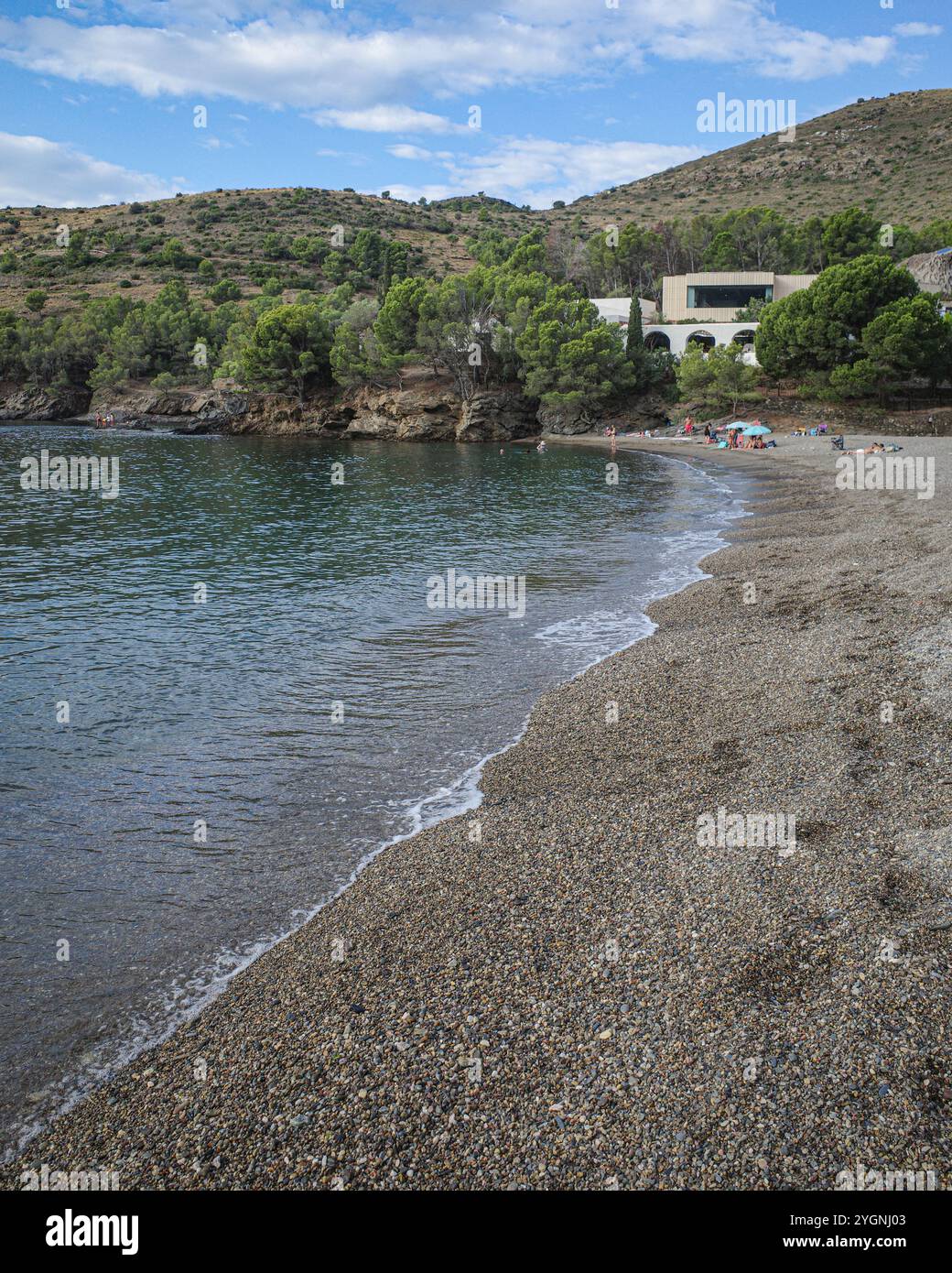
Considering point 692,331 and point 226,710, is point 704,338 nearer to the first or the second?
point 692,331

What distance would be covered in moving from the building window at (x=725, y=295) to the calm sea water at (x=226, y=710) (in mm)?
59564

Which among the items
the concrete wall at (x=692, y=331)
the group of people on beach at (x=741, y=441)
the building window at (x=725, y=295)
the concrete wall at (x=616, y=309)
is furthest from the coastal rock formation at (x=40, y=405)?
the group of people on beach at (x=741, y=441)

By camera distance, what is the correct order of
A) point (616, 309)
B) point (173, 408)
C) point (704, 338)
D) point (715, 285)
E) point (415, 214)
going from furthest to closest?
point (415, 214) → point (173, 408) → point (616, 309) → point (715, 285) → point (704, 338)

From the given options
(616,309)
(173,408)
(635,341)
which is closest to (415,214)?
(616,309)

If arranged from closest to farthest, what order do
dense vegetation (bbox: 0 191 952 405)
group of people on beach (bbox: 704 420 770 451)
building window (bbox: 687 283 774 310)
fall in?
group of people on beach (bbox: 704 420 770 451), dense vegetation (bbox: 0 191 952 405), building window (bbox: 687 283 774 310)

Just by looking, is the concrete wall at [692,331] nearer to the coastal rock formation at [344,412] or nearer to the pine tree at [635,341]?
the pine tree at [635,341]

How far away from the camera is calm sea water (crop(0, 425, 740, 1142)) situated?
7.92 metres

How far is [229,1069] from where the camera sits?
611cm

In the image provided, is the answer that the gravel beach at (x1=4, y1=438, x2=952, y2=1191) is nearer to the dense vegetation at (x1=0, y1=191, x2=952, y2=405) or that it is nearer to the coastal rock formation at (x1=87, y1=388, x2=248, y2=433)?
the dense vegetation at (x1=0, y1=191, x2=952, y2=405)

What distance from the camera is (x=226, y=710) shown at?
14.3 metres

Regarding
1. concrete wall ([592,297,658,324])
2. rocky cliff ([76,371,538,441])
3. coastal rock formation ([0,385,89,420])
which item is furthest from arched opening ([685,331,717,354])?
coastal rock formation ([0,385,89,420])

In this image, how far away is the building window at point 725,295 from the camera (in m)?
84.6

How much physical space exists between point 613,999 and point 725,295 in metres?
93.2

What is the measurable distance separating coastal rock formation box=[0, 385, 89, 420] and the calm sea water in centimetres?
7158
